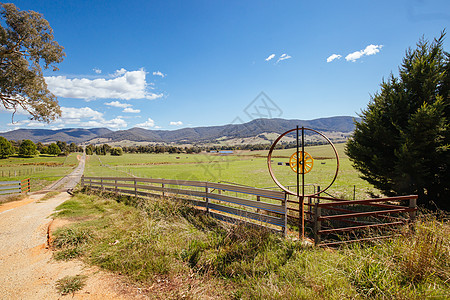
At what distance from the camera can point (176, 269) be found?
13.9 ft

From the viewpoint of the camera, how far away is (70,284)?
385 cm

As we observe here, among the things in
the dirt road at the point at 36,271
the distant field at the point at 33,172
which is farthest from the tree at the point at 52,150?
the dirt road at the point at 36,271

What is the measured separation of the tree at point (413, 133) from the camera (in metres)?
7.92

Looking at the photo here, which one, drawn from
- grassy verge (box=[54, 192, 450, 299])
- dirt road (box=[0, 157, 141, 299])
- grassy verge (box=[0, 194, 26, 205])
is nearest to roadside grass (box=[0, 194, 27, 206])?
grassy verge (box=[0, 194, 26, 205])

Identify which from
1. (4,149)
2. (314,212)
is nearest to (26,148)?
(4,149)

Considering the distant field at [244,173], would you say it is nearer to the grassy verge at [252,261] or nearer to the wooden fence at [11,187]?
the grassy verge at [252,261]

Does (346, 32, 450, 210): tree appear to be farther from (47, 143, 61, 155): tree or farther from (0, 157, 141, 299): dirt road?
(47, 143, 61, 155): tree

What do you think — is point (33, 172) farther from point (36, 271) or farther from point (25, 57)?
point (36, 271)

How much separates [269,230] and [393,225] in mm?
3515

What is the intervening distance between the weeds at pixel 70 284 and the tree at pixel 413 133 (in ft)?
37.2

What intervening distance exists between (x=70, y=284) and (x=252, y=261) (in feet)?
12.1

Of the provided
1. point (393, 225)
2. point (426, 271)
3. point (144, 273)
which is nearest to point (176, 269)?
point (144, 273)

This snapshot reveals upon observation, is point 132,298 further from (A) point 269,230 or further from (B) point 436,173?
(B) point 436,173

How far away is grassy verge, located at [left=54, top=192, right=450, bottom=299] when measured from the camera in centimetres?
314
